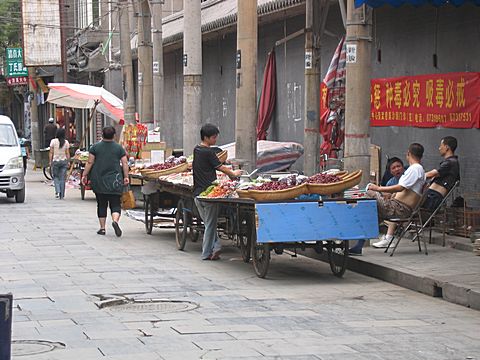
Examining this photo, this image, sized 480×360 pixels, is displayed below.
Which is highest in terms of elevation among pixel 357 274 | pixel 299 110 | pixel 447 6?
pixel 447 6

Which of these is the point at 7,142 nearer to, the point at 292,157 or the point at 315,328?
the point at 292,157

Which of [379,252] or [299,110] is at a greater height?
[299,110]

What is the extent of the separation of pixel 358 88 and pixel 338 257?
2767 mm

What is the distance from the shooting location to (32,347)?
8516 millimetres

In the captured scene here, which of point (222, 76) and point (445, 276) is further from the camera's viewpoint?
point (222, 76)

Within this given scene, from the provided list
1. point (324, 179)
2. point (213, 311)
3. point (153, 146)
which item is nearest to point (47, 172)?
point (153, 146)

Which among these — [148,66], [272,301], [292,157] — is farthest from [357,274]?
[148,66]

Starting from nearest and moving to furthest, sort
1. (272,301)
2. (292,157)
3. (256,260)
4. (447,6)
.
A: (272,301)
(256,260)
(447,6)
(292,157)

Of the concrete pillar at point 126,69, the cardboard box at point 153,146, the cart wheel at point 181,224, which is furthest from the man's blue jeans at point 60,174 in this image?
the cart wheel at point 181,224

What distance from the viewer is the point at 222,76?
29.8 meters

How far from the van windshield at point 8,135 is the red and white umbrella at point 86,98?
21.7ft

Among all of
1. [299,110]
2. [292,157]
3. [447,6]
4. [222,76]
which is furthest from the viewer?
[222,76]

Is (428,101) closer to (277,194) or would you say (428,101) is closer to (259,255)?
(259,255)

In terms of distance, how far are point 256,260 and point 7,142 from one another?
1352 cm
